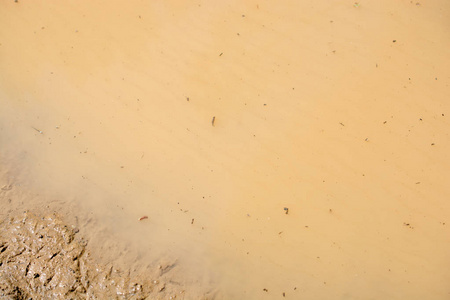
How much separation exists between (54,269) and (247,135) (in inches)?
70.9

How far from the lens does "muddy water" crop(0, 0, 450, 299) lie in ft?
9.34

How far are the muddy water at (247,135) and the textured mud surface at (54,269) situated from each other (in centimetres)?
15

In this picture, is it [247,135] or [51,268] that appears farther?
[247,135]

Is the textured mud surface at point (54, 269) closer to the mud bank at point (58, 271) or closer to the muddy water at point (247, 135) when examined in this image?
A: the mud bank at point (58, 271)

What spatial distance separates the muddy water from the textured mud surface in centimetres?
15

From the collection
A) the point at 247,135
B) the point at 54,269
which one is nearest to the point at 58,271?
the point at 54,269

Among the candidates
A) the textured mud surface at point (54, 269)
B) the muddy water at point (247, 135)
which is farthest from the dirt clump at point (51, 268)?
the muddy water at point (247, 135)

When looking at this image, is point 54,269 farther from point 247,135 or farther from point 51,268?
point 247,135

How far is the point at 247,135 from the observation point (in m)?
3.11

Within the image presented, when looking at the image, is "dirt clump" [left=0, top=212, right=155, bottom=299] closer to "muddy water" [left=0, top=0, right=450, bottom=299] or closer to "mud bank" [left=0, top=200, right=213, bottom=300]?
"mud bank" [left=0, top=200, right=213, bottom=300]

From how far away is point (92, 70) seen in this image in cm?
327

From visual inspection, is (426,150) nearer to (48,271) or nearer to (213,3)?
(213,3)

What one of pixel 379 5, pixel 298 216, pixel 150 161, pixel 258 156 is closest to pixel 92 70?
pixel 150 161

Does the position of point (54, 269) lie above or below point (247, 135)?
below
